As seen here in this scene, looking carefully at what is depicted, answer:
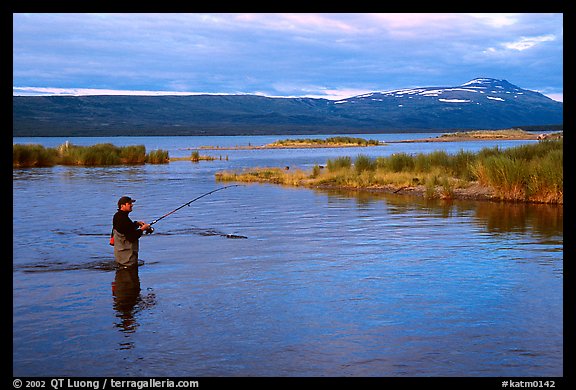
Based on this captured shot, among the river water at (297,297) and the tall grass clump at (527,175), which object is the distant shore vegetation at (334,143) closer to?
the tall grass clump at (527,175)

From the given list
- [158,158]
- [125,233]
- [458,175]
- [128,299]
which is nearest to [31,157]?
[158,158]

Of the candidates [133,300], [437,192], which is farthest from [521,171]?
[133,300]

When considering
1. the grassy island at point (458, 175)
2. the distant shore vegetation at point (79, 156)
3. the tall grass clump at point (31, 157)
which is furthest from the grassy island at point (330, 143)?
the grassy island at point (458, 175)

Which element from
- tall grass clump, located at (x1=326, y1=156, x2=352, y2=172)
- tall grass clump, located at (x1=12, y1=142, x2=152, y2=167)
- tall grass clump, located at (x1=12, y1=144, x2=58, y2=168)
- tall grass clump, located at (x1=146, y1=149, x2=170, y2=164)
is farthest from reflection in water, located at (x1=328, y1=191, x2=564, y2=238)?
tall grass clump, located at (x1=146, y1=149, x2=170, y2=164)

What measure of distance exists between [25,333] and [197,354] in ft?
8.04

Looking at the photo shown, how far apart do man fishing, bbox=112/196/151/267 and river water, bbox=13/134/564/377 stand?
36cm

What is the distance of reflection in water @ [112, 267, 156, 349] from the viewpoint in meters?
9.23

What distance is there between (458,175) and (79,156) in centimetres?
3217

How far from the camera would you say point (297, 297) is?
34.7 ft

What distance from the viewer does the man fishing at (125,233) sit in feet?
40.1

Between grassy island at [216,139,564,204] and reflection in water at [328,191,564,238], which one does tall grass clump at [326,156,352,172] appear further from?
reflection in water at [328,191,564,238]

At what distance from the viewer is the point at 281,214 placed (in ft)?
69.5

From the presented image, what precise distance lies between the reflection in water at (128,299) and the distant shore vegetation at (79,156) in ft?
123
